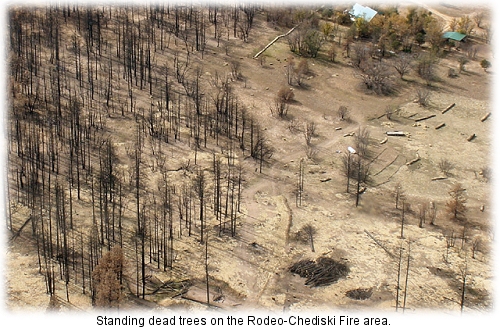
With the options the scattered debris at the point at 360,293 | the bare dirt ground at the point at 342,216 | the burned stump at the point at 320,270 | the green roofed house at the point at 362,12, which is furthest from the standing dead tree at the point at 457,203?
the green roofed house at the point at 362,12

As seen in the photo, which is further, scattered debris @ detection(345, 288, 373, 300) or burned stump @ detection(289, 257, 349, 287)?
burned stump @ detection(289, 257, 349, 287)

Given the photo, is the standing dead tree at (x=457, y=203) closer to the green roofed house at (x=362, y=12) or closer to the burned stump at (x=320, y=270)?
the burned stump at (x=320, y=270)

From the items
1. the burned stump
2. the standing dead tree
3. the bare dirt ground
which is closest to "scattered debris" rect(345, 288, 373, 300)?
the bare dirt ground

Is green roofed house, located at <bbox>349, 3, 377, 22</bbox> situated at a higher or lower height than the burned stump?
higher

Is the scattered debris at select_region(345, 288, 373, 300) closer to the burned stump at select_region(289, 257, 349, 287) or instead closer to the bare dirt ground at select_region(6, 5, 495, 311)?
the bare dirt ground at select_region(6, 5, 495, 311)

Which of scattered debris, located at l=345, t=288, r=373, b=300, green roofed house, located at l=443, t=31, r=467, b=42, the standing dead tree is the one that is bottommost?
scattered debris, located at l=345, t=288, r=373, b=300

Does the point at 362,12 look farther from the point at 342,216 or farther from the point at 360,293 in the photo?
the point at 360,293

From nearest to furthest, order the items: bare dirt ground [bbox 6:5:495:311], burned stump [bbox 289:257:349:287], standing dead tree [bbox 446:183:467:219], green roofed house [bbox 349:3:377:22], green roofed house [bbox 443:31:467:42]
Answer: bare dirt ground [bbox 6:5:495:311] < burned stump [bbox 289:257:349:287] < standing dead tree [bbox 446:183:467:219] < green roofed house [bbox 443:31:467:42] < green roofed house [bbox 349:3:377:22]
